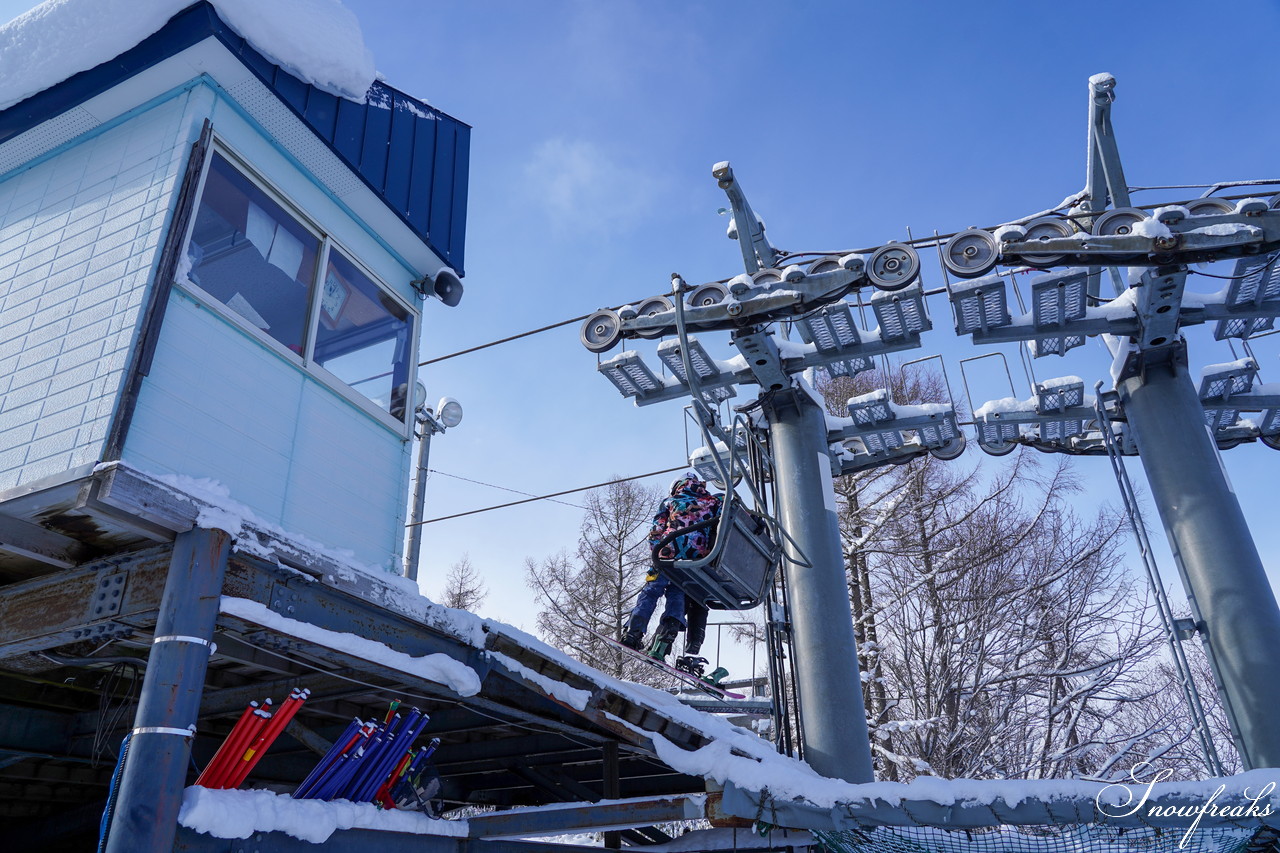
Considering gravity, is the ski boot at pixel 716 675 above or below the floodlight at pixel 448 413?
below

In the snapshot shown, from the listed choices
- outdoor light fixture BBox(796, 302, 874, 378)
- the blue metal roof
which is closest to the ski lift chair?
outdoor light fixture BBox(796, 302, 874, 378)

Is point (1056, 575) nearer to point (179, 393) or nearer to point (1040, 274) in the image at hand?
point (1040, 274)

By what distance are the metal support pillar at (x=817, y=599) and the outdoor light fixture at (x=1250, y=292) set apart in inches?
149

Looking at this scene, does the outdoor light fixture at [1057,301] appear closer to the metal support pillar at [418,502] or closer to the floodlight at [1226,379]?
the floodlight at [1226,379]

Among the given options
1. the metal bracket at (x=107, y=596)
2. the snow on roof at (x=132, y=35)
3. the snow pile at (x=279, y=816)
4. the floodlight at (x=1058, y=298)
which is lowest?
the snow pile at (x=279, y=816)

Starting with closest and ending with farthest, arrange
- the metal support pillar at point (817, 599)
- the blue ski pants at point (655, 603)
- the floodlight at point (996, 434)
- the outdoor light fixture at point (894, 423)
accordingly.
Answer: the metal support pillar at point (817, 599) → the blue ski pants at point (655, 603) → the outdoor light fixture at point (894, 423) → the floodlight at point (996, 434)

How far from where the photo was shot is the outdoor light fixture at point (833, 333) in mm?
7402

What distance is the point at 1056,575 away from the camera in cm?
1462

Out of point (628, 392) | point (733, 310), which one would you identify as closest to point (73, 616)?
point (733, 310)

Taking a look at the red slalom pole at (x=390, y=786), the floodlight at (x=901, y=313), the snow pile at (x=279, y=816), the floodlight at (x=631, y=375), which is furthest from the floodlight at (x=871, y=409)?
the snow pile at (x=279, y=816)

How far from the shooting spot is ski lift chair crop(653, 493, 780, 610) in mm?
6180

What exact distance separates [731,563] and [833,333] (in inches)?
96.5

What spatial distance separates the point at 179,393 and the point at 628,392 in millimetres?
4786

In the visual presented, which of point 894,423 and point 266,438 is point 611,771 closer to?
point 266,438
